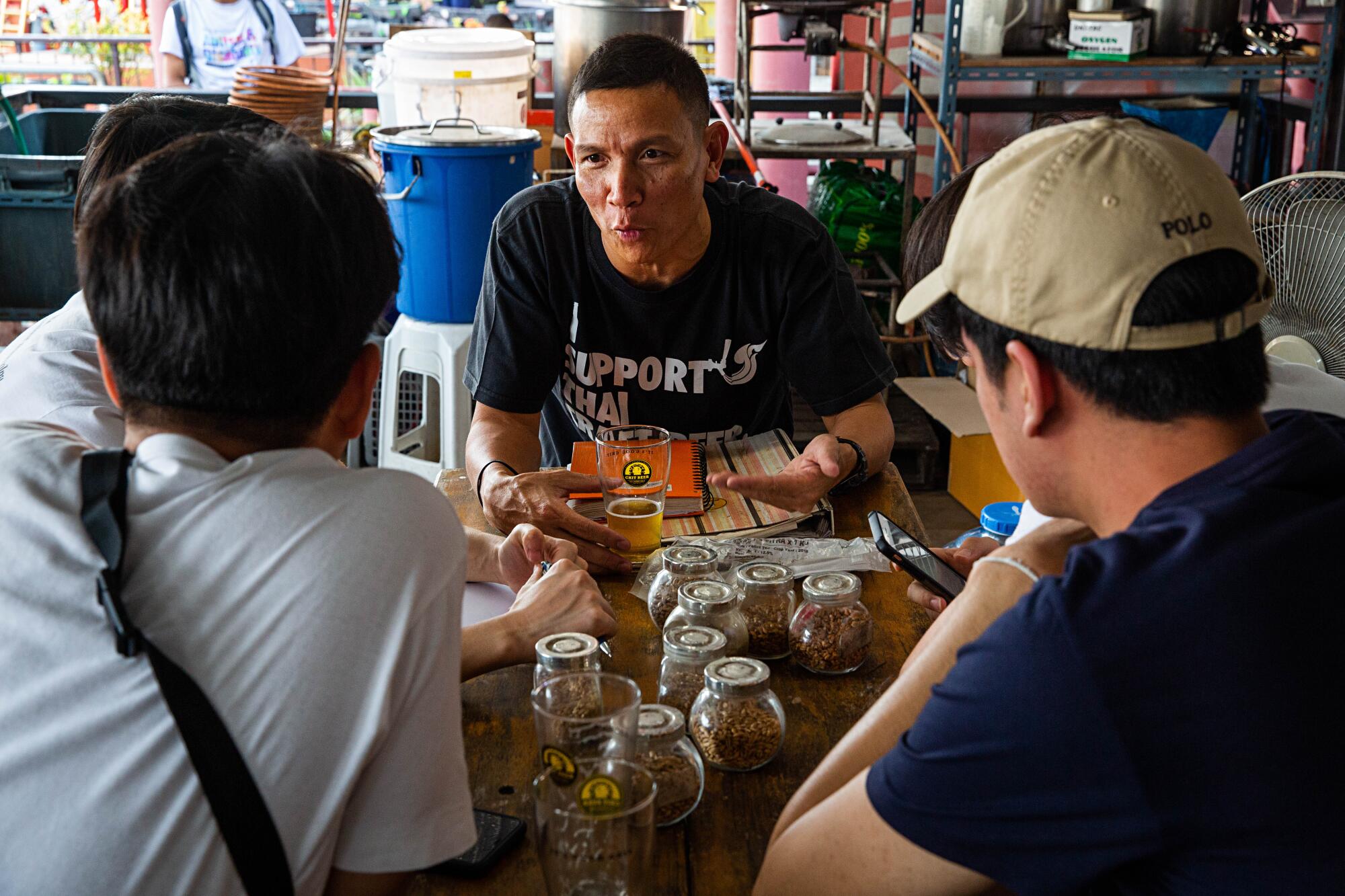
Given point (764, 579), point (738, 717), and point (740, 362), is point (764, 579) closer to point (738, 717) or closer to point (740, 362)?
point (738, 717)

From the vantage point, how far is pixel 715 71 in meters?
6.25

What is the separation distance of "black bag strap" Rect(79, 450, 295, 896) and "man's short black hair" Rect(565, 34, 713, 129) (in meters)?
1.28

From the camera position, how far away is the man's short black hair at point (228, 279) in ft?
2.80

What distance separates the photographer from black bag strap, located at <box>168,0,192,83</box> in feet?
17.6

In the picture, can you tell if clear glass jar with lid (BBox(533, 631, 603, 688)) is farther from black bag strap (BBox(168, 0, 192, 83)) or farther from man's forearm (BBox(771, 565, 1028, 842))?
black bag strap (BBox(168, 0, 192, 83))

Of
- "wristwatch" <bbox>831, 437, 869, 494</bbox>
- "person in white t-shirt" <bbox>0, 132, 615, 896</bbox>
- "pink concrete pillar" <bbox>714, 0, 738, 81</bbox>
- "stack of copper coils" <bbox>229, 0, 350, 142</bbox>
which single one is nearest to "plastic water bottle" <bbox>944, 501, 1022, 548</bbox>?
"wristwatch" <bbox>831, 437, 869, 494</bbox>

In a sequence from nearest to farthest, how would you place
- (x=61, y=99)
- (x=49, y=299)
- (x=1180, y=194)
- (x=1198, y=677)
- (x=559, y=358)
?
(x=1198, y=677) → (x=1180, y=194) → (x=559, y=358) → (x=49, y=299) → (x=61, y=99)

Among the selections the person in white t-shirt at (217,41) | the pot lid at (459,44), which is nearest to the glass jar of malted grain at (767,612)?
the pot lid at (459,44)

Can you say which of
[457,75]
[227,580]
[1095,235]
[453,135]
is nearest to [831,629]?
[1095,235]

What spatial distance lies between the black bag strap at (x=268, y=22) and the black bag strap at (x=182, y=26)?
0.32 metres

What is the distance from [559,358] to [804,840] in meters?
1.33

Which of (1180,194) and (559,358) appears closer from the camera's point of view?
(1180,194)

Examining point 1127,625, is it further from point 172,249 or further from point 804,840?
point 172,249

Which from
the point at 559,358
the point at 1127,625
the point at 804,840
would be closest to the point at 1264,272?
the point at 1127,625
